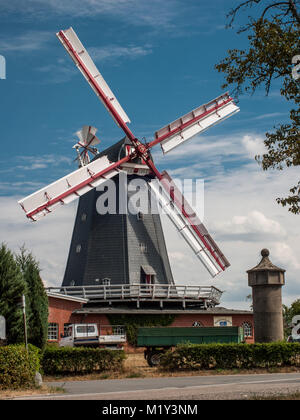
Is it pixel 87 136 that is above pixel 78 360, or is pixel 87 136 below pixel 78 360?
above

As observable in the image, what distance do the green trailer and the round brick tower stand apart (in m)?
1.96

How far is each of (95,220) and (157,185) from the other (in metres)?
4.62

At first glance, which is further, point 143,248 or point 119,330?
point 143,248

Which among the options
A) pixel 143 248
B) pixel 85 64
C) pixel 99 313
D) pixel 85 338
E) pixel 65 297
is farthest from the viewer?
pixel 143 248

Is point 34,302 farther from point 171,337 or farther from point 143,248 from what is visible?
point 143,248

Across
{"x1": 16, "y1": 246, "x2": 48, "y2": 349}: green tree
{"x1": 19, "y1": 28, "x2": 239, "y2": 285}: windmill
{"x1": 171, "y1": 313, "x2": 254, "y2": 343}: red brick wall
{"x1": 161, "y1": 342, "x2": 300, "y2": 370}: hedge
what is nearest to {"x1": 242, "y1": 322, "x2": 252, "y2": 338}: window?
{"x1": 171, "y1": 313, "x2": 254, "y2": 343}: red brick wall

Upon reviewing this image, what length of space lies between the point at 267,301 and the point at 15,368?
→ 14375mm

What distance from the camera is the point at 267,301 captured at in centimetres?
2816

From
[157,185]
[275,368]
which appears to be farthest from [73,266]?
[275,368]

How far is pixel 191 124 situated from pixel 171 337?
1477cm

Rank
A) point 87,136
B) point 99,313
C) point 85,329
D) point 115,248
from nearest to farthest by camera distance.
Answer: point 85,329 → point 99,313 → point 115,248 → point 87,136

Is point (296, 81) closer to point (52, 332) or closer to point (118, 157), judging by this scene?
point (118, 157)

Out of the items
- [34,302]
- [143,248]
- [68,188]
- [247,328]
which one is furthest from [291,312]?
[34,302]

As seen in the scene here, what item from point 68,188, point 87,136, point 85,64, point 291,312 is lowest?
point 291,312
